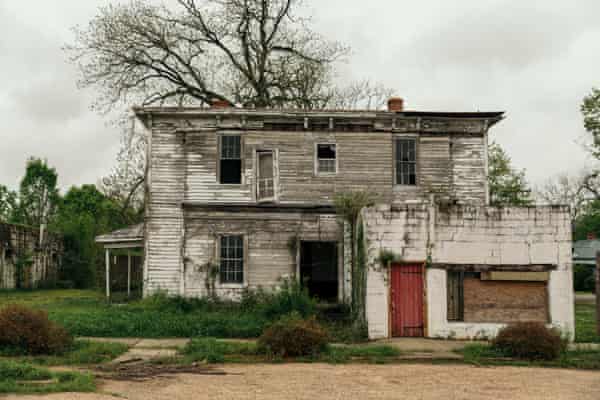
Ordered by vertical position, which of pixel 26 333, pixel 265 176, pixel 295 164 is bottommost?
pixel 26 333

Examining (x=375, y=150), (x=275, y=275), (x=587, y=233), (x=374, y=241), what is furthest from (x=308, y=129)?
(x=587, y=233)

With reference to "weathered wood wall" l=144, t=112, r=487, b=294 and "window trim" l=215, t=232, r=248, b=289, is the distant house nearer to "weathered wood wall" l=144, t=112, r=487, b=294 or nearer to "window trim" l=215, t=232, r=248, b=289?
"weathered wood wall" l=144, t=112, r=487, b=294

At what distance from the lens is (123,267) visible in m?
32.0

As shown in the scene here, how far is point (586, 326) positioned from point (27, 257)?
26.4 meters

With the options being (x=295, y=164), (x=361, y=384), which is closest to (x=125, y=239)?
(x=295, y=164)

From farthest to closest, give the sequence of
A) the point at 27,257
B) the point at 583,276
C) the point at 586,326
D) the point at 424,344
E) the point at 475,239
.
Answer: the point at 583,276
the point at 27,257
the point at 586,326
the point at 475,239
the point at 424,344

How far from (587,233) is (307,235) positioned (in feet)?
102

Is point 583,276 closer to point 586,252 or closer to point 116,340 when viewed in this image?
point 586,252

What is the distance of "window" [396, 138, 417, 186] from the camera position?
21.3 meters

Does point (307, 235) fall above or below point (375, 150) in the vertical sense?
below

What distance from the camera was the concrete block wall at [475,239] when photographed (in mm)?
15664

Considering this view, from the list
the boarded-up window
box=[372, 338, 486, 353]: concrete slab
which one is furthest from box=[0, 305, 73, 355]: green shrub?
the boarded-up window

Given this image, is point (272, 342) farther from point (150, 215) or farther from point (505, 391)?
point (150, 215)

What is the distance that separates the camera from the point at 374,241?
15.7 meters
